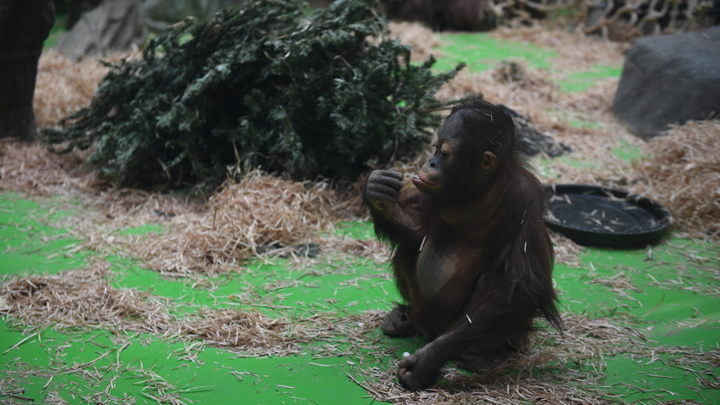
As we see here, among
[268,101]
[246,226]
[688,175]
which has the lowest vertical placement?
[246,226]

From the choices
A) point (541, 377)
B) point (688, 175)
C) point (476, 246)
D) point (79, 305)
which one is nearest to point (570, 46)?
point (688, 175)

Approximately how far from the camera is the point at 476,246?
2.77 metres

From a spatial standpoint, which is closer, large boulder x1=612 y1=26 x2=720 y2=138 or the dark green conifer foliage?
the dark green conifer foliage

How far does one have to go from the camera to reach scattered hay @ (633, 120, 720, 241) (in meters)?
4.56

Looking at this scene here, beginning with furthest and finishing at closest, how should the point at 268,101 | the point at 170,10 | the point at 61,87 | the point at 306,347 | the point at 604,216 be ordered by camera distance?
the point at 170,10 → the point at 61,87 → the point at 268,101 → the point at 604,216 → the point at 306,347

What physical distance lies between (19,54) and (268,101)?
2.23m

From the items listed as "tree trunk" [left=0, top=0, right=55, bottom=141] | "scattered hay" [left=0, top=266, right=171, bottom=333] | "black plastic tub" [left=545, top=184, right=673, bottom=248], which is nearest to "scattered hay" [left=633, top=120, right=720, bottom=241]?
"black plastic tub" [left=545, top=184, right=673, bottom=248]

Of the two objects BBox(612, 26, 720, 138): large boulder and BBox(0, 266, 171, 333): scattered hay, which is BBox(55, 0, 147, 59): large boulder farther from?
BBox(612, 26, 720, 138): large boulder

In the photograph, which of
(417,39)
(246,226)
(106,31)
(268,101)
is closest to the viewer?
(246,226)

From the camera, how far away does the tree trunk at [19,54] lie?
Result: 17.0 feet

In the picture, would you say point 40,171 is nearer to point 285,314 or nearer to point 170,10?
point 285,314

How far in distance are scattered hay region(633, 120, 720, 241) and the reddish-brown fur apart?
2.30 m

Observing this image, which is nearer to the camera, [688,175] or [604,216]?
[604,216]

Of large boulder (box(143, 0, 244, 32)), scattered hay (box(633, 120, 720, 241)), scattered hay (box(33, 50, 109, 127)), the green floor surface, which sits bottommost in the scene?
the green floor surface
